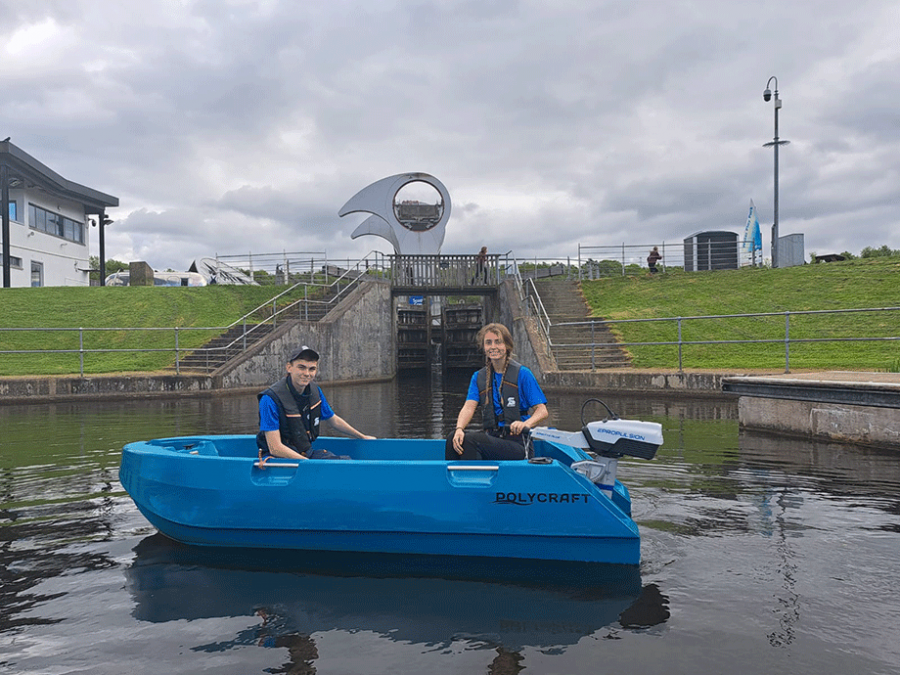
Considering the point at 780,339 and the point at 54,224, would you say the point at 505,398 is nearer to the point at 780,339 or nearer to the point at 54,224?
the point at 780,339

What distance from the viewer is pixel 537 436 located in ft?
16.0

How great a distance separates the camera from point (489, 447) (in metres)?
4.66

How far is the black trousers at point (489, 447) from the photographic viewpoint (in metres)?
4.63

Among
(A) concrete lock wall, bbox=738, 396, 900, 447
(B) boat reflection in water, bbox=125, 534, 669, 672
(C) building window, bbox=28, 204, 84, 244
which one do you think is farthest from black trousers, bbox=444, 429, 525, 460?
(C) building window, bbox=28, 204, 84, 244

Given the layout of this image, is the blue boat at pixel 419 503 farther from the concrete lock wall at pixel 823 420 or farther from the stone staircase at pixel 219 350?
the stone staircase at pixel 219 350

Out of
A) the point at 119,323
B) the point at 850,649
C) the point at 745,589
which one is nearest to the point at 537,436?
the point at 745,589

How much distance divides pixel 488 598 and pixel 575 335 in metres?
16.1

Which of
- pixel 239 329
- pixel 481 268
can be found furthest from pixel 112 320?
pixel 481 268

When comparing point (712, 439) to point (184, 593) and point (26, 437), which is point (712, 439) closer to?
point (184, 593)

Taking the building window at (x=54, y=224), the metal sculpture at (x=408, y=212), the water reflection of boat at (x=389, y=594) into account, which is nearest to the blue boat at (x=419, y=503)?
the water reflection of boat at (x=389, y=594)

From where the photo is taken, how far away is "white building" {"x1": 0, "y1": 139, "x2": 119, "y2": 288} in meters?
28.9

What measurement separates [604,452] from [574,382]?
38.1 feet

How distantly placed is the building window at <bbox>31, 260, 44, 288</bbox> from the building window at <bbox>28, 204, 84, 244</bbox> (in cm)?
177

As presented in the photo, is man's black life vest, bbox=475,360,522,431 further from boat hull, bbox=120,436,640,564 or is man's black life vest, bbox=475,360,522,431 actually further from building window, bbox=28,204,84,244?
building window, bbox=28,204,84,244
